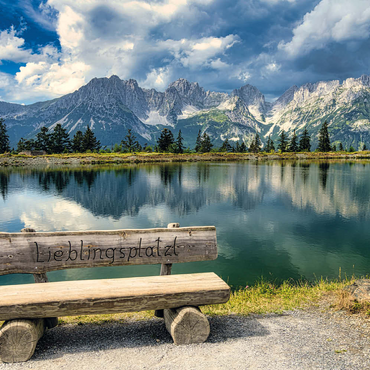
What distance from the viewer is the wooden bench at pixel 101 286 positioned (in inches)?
206

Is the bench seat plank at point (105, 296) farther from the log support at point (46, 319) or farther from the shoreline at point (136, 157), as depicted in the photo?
the shoreline at point (136, 157)

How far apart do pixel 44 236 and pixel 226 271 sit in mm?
10160

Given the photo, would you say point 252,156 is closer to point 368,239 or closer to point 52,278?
point 368,239

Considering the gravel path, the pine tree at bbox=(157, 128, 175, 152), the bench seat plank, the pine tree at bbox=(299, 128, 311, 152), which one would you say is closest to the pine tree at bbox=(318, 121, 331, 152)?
the pine tree at bbox=(299, 128, 311, 152)

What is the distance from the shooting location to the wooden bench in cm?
524

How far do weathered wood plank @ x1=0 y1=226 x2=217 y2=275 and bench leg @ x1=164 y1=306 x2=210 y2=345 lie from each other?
143cm

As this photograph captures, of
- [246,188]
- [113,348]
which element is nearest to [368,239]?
[113,348]

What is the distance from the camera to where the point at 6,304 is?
201 inches

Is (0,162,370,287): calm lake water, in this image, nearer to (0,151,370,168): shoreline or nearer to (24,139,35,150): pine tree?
(0,151,370,168): shoreline

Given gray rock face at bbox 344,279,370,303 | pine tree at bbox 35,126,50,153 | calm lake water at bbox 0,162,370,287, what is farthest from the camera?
pine tree at bbox 35,126,50,153

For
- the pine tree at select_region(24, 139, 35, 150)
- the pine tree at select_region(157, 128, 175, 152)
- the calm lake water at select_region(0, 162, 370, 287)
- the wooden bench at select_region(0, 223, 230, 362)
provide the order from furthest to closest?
the pine tree at select_region(157, 128, 175, 152), the pine tree at select_region(24, 139, 35, 150), the calm lake water at select_region(0, 162, 370, 287), the wooden bench at select_region(0, 223, 230, 362)

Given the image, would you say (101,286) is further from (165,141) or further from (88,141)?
(165,141)

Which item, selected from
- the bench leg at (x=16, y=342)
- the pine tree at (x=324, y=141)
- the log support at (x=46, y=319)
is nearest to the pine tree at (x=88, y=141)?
the pine tree at (x=324, y=141)

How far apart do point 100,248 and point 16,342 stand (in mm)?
2305
